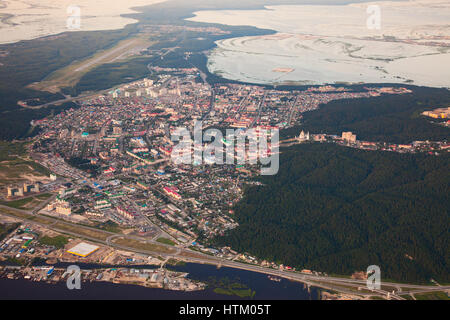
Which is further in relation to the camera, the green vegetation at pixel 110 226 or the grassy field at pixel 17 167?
the grassy field at pixel 17 167

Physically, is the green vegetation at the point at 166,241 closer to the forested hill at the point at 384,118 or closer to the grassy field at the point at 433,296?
the grassy field at the point at 433,296

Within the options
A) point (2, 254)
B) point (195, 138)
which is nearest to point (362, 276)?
point (2, 254)

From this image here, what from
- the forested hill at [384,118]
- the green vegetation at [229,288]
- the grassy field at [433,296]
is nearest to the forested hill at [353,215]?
the grassy field at [433,296]

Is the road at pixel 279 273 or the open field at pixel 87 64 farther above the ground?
the open field at pixel 87 64

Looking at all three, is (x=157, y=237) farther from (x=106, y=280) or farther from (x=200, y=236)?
(x=106, y=280)
